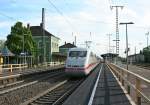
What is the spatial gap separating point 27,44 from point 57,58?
28.9 m

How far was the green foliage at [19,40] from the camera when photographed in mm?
87062

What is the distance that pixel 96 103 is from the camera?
50.3 feet

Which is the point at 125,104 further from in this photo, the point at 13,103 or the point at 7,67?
the point at 7,67

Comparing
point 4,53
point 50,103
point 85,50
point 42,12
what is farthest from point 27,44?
point 50,103

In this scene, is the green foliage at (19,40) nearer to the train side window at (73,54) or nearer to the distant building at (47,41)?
the distant building at (47,41)

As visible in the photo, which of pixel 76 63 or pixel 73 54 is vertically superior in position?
pixel 73 54

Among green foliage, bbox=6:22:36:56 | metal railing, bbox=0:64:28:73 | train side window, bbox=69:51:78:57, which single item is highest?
green foliage, bbox=6:22:36:56

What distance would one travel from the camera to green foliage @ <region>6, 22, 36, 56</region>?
8706 centimetres

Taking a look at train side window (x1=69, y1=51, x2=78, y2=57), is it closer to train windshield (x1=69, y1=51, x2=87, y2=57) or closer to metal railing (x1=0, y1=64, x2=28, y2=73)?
train windshield (x1=69, y1=51, x2=87, y2=57)

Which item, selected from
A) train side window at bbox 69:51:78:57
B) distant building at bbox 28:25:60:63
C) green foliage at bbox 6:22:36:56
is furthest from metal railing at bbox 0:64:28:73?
distant building at bbox 28:25:60:63

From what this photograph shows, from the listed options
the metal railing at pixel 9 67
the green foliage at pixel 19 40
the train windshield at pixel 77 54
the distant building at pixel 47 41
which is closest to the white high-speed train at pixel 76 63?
the train windshield at pixel 77 54

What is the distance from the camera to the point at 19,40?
8750cm

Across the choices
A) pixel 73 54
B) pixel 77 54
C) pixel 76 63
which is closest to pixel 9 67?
pixel 73 54

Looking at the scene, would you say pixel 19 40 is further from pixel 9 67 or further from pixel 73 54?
pixel 73 54
